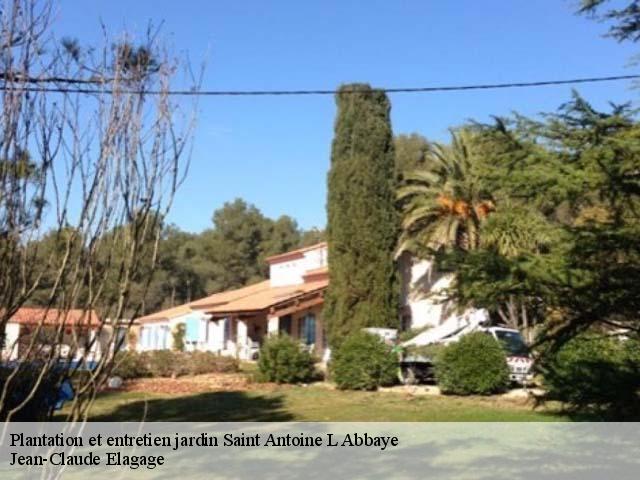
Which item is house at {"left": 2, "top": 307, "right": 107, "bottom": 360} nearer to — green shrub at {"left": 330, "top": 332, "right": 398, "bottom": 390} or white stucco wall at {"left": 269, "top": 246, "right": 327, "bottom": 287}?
green shrub at {"left": 330, "top": 332, "right": 398, "bottom": 390}

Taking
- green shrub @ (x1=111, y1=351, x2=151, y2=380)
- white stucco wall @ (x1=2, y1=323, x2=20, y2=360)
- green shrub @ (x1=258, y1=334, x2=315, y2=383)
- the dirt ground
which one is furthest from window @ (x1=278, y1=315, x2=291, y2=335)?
white stucco wall @ (x1=2, y1=323, x2=20, y2=360)

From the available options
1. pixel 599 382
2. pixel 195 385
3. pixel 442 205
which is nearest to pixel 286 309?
pixel 442 205

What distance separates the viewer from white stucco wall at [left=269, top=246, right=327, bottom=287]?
37.0 metres

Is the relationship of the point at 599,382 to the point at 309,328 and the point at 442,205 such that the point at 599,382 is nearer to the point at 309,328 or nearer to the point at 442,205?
the point at 442,205

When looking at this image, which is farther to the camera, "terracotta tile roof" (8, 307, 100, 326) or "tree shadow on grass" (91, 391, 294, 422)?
"tree shadow on grass" (91, 391, 294, 422)

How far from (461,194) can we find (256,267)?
43.7 metres

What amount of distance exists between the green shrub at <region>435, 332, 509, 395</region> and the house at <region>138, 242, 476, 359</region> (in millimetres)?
3704

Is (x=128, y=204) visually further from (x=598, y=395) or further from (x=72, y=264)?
(x=598, y=395)

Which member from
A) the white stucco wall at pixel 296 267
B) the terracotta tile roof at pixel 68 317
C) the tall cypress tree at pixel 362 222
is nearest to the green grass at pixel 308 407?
the tall cypress tree at pixel 362 222

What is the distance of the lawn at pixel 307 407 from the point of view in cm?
1351

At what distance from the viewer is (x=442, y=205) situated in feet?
91.6

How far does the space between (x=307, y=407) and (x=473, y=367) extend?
4780 millimetres

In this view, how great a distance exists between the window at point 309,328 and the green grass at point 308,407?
12.7 meters

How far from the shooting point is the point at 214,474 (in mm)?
7770
